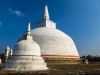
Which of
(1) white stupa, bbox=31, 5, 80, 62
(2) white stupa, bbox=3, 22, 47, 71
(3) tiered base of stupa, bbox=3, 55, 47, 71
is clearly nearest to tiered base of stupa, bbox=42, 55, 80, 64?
(1) white stupa, bbox=31, 5, 80, 62

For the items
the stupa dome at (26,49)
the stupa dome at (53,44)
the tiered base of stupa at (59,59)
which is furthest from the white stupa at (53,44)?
the stupa dome at (26,49)

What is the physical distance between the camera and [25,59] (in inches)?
985

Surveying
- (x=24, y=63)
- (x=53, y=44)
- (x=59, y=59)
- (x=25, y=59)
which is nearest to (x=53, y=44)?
(x=53, y=44)

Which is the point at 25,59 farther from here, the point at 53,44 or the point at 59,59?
the point at 53,44

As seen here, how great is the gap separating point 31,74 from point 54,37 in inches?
852

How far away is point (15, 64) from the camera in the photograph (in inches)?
974

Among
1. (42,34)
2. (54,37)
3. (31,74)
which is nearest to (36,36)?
(42,34)

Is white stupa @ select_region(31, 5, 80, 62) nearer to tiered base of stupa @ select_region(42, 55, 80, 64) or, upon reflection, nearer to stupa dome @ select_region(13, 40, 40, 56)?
tiered base of stupa @ select_region(42, 55, 80, 64)

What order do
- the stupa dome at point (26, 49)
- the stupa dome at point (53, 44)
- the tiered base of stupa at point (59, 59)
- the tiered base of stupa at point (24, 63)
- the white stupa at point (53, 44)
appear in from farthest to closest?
the stupa dome at point (53, 44) → the white stupa at point (53, 44) → the tiered base of stupa at point (59, 59) → the stupa dome at point (26, 49) → the tiered base of stupa at point (24, 63)

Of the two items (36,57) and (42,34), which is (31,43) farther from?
(42,34)

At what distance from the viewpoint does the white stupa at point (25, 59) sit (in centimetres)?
2466

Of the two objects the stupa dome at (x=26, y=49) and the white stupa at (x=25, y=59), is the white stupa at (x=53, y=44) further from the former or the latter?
the white stupa at (x=25, y=59)

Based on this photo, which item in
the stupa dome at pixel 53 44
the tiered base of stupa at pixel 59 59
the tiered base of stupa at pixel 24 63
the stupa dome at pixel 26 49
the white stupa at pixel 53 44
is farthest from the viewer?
the stupa dome at pixel 53 44

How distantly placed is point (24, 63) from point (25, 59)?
64 cm
